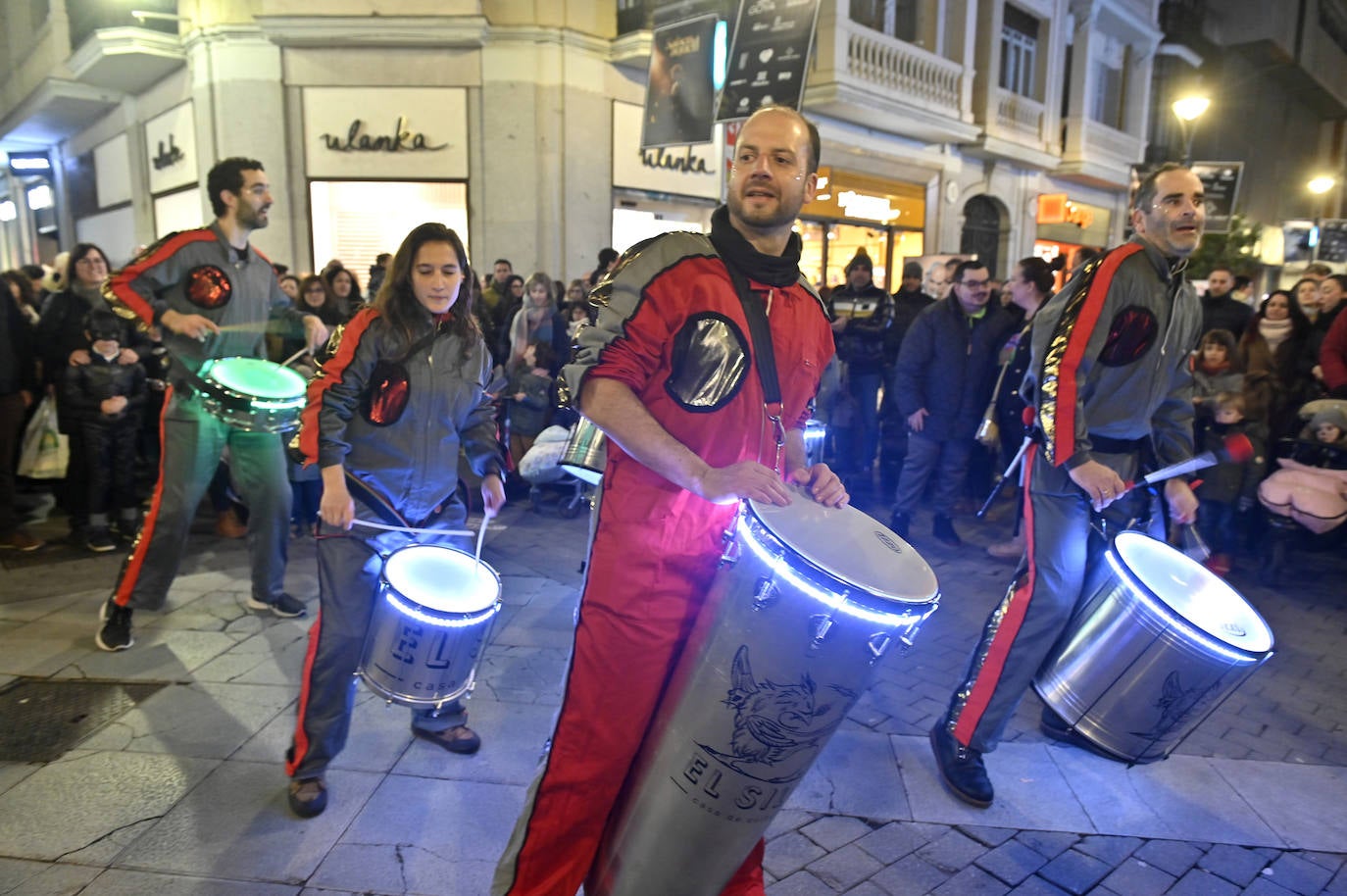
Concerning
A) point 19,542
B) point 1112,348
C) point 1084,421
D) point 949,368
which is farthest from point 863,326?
point 19,542

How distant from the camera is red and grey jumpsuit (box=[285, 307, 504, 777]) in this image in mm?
3031

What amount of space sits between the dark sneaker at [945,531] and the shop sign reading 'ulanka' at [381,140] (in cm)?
984

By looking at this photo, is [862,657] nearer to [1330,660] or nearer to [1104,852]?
[1104,852]

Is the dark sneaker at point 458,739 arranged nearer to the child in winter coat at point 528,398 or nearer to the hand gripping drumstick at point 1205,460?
the hand gripping drumstick at point 1205,460

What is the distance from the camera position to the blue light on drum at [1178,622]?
263 centimetres

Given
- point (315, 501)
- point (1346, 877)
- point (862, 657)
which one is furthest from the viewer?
point (315, 501)

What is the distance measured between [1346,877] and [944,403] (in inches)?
177

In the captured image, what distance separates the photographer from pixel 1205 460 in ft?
9.80

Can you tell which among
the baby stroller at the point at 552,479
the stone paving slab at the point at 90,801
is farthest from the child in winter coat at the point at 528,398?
the stone paving slab at the point at 90,801

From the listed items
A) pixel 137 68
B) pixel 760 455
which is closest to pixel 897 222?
pixel 137 68

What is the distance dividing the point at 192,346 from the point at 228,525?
2.82 meters

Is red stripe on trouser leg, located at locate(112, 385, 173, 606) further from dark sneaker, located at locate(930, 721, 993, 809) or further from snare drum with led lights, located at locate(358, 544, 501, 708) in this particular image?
dark sneaker, located at locate(930, 721, 993, 809)

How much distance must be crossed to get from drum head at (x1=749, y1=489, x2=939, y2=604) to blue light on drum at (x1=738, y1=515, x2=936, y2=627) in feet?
0.09

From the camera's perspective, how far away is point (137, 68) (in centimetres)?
1525
